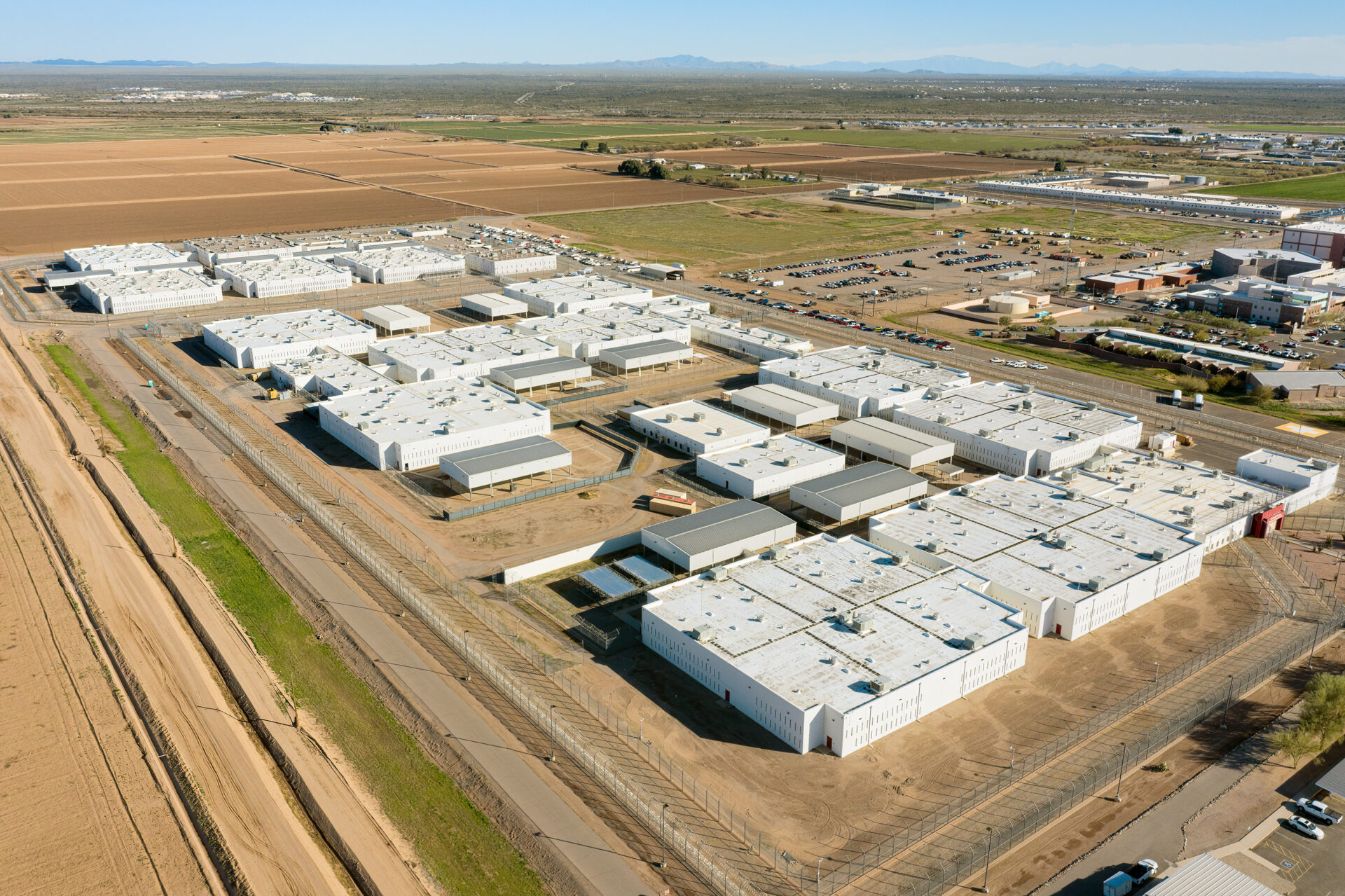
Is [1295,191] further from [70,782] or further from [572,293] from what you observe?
[70,782]

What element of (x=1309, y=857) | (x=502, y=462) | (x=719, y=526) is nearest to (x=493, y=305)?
(x=502, y=462)

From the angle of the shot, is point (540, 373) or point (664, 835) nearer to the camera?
point (664, 835)

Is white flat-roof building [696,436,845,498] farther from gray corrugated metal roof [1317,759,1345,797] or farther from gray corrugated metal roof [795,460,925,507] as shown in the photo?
gray corrugated metal roof [1317,759,1345,797]

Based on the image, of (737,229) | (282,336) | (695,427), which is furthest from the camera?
(737,229)

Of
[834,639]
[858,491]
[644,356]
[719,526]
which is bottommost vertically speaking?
[834,639]

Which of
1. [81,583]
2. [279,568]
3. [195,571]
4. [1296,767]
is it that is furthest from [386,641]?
[1296,767]

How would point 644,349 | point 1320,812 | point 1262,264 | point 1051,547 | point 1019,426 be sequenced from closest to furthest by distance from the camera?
point 1320,812 → point 1051,547 → point 1019,426 → point 644,349 → point 1262,264

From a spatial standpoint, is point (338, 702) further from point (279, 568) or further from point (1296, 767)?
point (1296, 767)

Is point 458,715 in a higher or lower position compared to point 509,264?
lower
